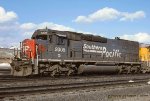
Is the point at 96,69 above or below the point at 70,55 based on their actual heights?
below

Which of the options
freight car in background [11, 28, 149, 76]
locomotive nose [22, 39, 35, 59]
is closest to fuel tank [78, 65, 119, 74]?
freight car in background [11, 28, 149, 76]

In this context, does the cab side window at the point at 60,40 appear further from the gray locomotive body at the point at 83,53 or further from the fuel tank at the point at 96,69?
the fuel tank at the point at 96,69

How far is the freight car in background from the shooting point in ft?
68.8

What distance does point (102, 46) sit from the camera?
26.8 m

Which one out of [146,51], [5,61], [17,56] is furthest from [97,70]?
[5,61]

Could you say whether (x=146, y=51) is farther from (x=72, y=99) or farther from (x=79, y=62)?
(x=72, y=99)

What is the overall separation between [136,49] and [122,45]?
111 inches

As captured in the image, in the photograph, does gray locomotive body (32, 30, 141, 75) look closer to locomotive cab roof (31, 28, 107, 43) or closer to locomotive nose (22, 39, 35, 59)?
locomotive cab roof (31, 28, 107, 43)

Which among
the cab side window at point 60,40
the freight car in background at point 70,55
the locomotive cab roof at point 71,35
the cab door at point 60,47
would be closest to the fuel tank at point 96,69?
the freight car in background at point 70,55

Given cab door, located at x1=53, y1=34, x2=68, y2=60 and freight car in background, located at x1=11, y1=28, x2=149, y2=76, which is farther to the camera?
cab door, located at x1=53, y1=34, x2=68, y2=60

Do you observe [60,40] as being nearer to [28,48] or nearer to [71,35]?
[71,35]

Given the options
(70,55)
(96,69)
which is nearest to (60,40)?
(70,55)

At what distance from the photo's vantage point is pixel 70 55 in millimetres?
23453

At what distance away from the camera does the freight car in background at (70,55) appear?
20969mm
